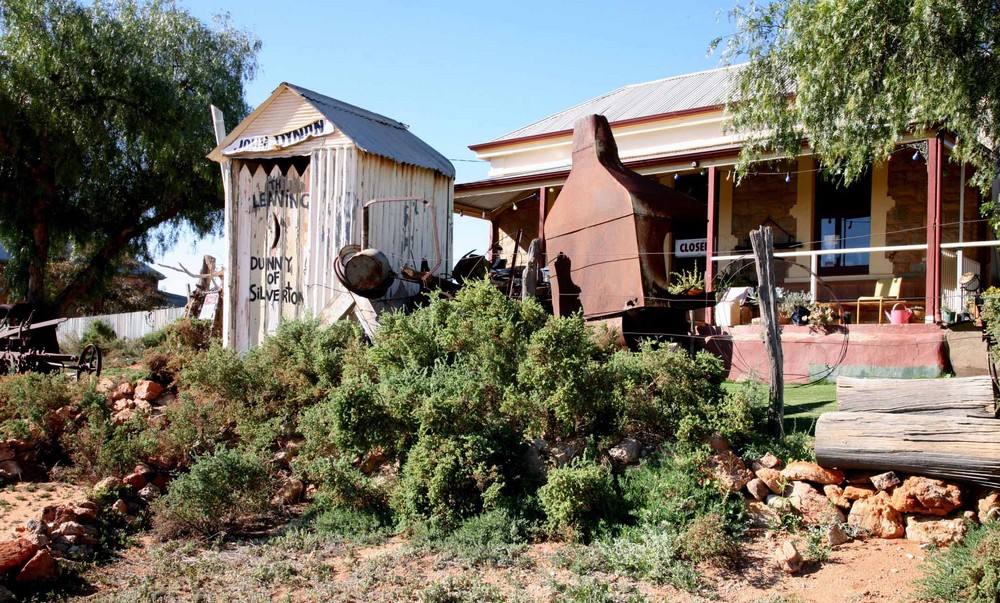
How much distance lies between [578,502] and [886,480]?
8.35 feet

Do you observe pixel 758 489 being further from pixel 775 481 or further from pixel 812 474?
pixel 812 474

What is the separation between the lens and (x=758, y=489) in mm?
7277

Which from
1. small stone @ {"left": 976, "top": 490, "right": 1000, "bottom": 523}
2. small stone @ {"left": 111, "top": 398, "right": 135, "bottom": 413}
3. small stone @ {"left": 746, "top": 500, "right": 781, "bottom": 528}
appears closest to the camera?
small stone @ {"left": 976, "top": 490, "right": 1000, "bottom": 523}

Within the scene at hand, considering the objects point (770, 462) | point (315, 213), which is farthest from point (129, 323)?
point (770, 462)

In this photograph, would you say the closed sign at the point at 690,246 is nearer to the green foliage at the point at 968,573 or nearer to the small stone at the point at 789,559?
the small stone at the point at 789,559

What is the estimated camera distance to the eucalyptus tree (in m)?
18.3

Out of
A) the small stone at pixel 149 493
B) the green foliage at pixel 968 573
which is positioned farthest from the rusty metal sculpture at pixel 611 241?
the small stone at pixel 149 493

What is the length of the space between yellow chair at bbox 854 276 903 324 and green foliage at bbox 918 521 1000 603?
7.15m

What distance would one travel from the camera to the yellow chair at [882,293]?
42.6 ft

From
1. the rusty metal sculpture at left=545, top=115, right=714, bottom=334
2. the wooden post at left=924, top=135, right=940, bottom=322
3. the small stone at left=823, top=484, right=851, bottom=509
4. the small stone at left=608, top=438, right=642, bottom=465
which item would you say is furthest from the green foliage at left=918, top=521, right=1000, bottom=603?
the wooden post at left=924, top=135, right=940, bottom=322

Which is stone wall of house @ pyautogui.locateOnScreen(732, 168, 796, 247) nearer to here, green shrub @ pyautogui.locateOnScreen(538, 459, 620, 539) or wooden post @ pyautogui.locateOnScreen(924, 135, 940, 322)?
wooden post @ pyautogui.locateOnScreen(924, 135, 940, 322)

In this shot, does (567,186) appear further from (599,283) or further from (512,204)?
(512,204)

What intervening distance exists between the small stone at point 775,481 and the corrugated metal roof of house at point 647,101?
11587 mm

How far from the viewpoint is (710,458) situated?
24.8ft
